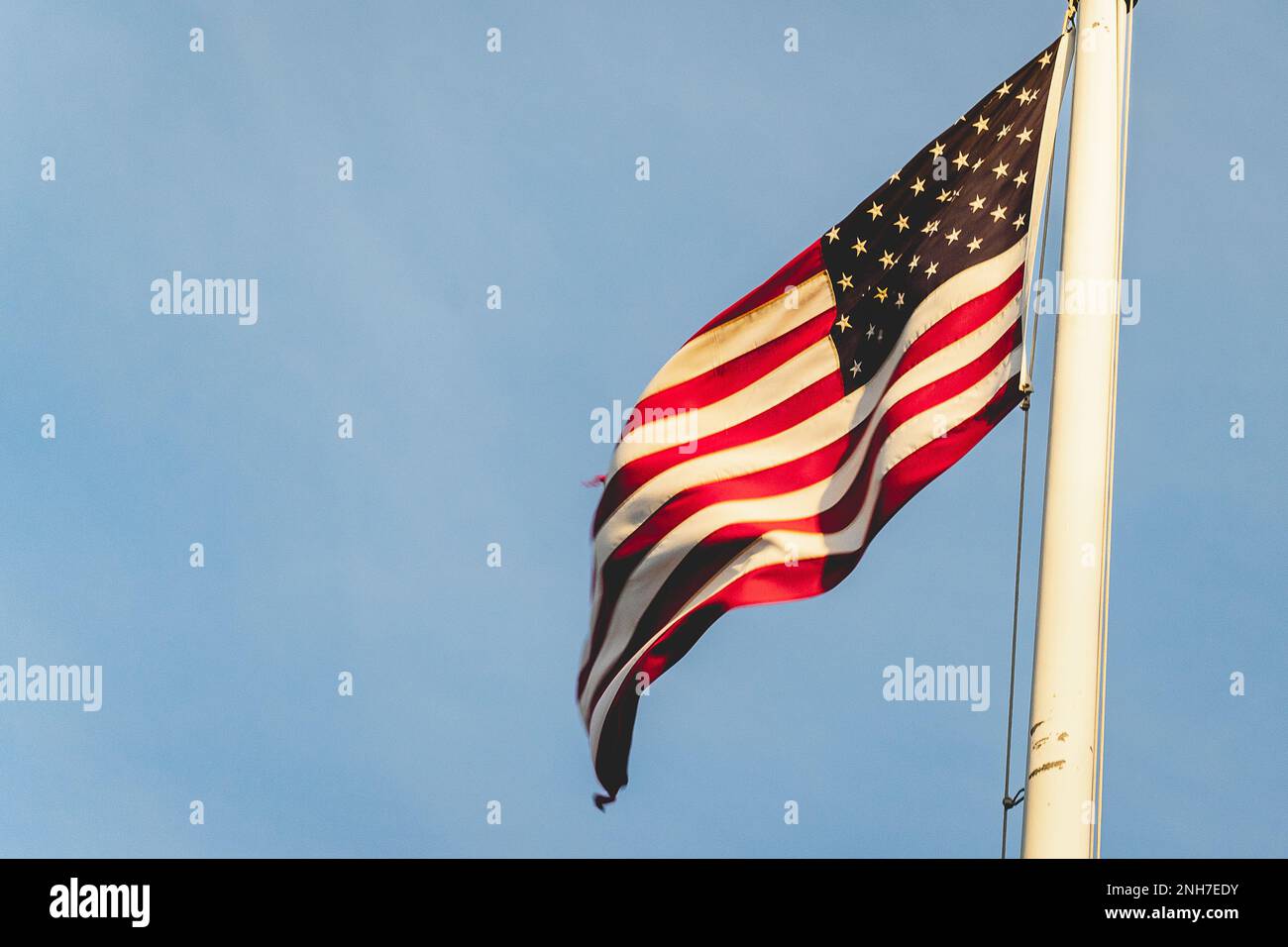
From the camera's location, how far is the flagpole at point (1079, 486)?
10.1 m

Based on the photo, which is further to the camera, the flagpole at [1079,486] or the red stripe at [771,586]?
the red stripe at [771,586]

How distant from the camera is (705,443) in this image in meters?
13.6

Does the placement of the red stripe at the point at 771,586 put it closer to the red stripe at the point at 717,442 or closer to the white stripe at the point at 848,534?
the white stripe at the point at 848,534

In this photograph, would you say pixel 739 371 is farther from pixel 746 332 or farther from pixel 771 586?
pixel 771 586

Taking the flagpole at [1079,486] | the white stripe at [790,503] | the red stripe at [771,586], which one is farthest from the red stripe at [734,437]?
the flagpole at [1079,486]

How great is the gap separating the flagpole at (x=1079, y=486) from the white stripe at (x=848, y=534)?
942mm

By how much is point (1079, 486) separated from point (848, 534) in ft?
6.88

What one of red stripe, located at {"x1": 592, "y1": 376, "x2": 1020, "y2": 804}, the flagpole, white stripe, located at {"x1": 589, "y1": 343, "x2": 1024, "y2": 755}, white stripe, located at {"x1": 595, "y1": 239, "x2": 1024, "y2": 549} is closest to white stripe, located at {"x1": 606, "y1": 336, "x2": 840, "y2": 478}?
white stripe, located at {"x1": 595, "y1": 239, "x2": 1024, "y2": 549}

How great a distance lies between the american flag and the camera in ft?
40.3

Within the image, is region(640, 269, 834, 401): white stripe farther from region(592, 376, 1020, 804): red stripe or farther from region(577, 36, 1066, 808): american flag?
region(592, 376, 1020, 804): red stripe

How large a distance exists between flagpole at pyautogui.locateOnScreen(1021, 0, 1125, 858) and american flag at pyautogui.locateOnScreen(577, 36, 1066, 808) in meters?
0.72

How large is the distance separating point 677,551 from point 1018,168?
3006 millimetres
